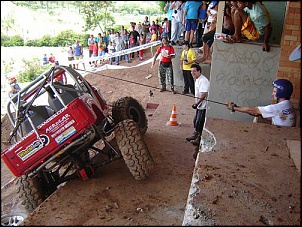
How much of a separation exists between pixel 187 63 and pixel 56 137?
7.09m

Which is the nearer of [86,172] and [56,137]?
[56,137]

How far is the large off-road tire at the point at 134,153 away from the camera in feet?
16.3

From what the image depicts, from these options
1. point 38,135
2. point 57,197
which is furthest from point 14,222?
point 38,135

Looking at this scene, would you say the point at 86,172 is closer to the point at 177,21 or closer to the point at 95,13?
the point at 177,21

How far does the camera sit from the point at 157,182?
5152mm

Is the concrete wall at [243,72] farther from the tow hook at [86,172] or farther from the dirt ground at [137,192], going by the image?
the tow hook at [86,172]

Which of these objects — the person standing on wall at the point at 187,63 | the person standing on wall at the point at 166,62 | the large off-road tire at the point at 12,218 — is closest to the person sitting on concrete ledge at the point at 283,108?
the large off-road tire at the point at 12,218

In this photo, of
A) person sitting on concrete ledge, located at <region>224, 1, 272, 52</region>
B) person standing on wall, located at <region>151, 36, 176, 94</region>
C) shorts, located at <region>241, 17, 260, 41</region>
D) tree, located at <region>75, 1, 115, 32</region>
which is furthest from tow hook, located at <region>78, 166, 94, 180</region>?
tree, located at <region>75, 1, 115, 32</region>

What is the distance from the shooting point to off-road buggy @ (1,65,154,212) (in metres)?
4.59

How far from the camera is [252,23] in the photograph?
6.19 meters

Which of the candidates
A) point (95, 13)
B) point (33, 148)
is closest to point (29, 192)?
point (33, 148)

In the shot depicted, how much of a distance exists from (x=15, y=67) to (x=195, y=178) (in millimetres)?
18144

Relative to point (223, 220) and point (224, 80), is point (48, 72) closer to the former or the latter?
point (224, 80)

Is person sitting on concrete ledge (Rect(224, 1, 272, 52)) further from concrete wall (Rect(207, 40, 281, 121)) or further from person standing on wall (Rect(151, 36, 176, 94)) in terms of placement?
person standing on wall (Rect(151, 36, 176, 94))
